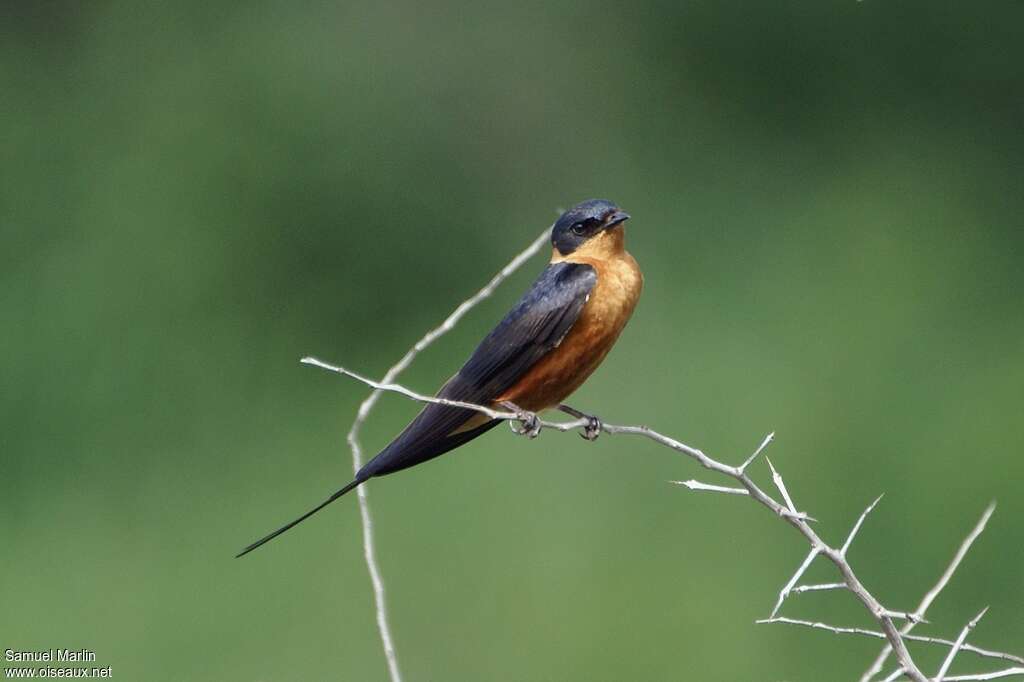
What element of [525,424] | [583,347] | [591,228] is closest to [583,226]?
[591,228]

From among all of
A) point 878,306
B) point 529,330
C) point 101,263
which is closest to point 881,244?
point 878,306

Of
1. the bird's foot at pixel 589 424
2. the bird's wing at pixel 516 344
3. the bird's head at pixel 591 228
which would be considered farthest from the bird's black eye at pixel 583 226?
the bird's foot at pixel 589 424

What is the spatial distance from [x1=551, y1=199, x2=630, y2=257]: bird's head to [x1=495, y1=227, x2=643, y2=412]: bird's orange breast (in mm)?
217

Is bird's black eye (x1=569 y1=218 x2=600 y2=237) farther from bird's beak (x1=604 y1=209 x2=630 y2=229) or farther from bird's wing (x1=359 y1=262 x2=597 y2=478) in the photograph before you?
bird's wing (x1=359 y1=262 x2=597 y2=478)

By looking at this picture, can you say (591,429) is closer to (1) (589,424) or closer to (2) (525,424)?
(1) (589,424)

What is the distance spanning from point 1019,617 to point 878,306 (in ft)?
8.46

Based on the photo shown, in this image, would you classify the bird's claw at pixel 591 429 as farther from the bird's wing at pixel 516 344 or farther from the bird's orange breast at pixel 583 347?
the bird's wing at pixel 516 344

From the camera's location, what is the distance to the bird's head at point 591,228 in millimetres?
4520

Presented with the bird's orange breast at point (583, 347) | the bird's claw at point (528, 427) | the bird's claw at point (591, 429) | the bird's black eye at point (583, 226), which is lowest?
the bird's claw at point (528, 427)

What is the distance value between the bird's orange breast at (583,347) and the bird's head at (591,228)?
217 mm

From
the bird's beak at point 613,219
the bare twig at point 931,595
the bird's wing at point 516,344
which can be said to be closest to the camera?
the bare twig at point 931,595

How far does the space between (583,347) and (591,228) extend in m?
0.50

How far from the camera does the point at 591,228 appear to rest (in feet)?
15.0

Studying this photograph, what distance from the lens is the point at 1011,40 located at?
1154 centimetres
